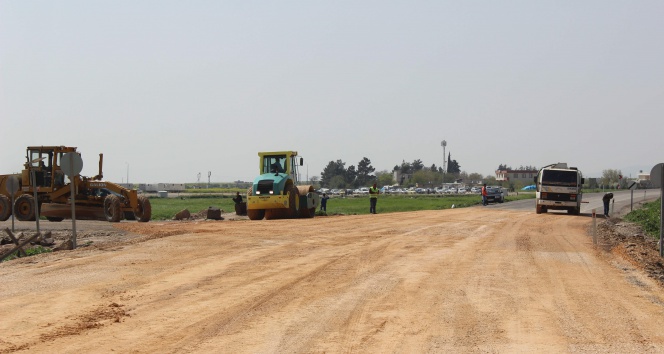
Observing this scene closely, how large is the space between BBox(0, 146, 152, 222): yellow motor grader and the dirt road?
14.0 metres

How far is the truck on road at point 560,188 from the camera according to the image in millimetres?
39000

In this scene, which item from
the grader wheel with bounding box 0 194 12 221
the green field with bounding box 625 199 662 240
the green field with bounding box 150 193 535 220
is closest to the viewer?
the green field with bounding box 625 199 662 240

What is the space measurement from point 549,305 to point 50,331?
6830 mm

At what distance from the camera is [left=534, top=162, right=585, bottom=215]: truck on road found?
3900cm

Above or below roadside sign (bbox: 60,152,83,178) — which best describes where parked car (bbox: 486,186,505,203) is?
below

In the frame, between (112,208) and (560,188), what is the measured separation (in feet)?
73.2

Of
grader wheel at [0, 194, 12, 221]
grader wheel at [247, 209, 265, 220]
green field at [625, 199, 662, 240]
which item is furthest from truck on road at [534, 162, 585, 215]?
grader wheel at [0, 194, 12, 221]

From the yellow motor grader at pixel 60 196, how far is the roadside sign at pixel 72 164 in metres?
12.5

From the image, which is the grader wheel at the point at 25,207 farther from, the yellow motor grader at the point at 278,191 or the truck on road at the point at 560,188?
the truck on road at the point at 560,188

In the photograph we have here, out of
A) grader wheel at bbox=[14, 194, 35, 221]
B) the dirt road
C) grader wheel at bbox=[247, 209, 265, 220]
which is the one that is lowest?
the dirt road

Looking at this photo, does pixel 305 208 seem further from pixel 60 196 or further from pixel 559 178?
pixel 559 178

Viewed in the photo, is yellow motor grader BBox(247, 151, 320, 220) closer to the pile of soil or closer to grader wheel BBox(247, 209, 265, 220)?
grader wheel BBox(247, 209, 265, 220)

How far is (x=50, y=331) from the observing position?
9.10 metres

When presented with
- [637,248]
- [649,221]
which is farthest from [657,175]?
[649,221]
